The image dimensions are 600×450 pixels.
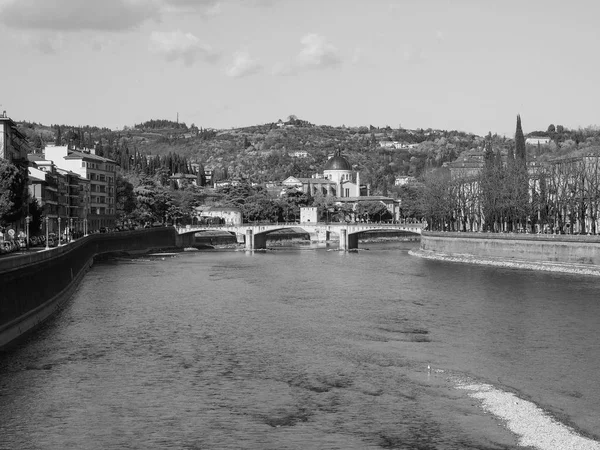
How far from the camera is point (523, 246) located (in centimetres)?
9494

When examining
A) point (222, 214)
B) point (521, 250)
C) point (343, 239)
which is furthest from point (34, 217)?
point (222, 214)

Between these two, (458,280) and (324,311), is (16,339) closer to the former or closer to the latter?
(324,311)

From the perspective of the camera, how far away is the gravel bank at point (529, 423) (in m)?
26.6

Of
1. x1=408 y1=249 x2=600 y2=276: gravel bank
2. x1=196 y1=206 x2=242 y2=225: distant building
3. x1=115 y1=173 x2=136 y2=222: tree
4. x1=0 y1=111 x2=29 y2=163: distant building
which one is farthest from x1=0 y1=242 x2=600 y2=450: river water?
x1=196 y1=206 x2=242 y2=225: distant building

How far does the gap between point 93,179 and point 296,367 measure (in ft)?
337

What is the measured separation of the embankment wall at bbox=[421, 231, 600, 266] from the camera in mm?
84312

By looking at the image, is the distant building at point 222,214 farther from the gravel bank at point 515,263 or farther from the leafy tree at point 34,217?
the leafy tree at point 34,217

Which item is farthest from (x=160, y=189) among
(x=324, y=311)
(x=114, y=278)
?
(x=324, y=311)

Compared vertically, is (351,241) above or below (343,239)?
below

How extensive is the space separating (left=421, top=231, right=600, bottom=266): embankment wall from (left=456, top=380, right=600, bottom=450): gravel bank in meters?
53.5

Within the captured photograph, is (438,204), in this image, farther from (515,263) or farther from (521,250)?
(515,263)

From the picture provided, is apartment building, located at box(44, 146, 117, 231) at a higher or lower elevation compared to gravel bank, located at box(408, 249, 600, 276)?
higher

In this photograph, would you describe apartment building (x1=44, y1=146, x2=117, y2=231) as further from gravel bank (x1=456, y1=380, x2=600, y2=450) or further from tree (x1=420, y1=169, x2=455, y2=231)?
gravel bank (x1=456, y1=380, x2=600, y2=450)

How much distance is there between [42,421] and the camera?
96.7ft
